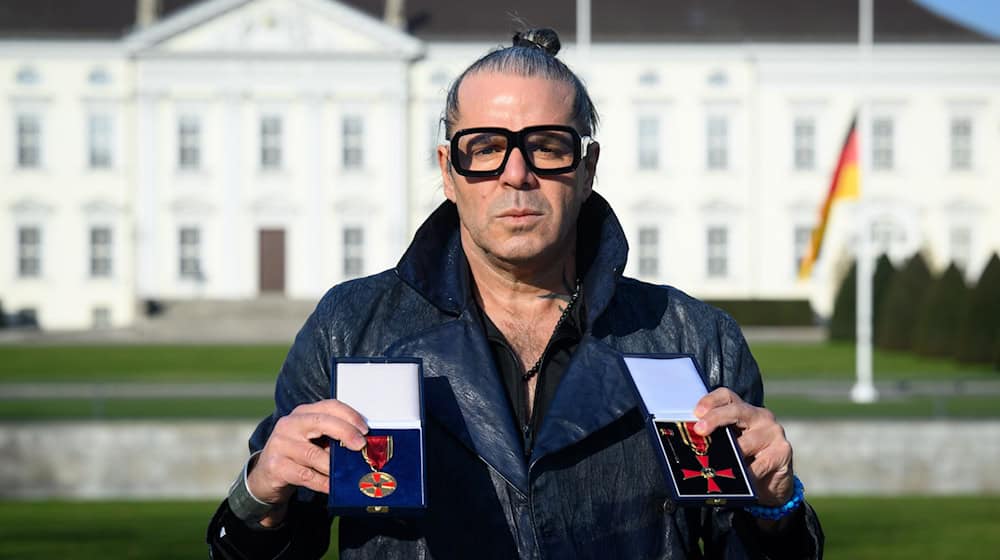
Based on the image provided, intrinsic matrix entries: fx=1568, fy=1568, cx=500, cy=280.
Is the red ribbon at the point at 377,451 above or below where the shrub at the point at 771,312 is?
above

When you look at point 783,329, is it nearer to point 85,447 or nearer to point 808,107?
point 808,107

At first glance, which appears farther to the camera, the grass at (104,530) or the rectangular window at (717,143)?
the rectangular window at (717,143)

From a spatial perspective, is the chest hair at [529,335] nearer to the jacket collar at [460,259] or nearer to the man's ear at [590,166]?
the jacket collar at [460,259]

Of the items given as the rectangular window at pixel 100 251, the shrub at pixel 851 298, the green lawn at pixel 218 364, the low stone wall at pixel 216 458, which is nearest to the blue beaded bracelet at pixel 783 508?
the low stone wall at pixel 216 458

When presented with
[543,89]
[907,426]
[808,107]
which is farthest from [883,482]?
[808,107]

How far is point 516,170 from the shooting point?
8.38 feet

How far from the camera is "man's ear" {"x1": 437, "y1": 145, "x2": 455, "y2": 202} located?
2.75m

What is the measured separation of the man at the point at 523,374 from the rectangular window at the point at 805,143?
4651cm

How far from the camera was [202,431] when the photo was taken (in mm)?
12930

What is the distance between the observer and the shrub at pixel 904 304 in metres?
33.6

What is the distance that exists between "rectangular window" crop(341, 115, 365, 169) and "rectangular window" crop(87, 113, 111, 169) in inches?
283

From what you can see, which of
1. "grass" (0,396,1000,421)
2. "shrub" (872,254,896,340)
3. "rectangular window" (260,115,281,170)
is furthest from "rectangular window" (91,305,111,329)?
"grass" (0,396,1000,421)

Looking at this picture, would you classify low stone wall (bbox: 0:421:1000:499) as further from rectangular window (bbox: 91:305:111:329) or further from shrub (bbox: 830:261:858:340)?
rectangular window (bbox: 91:305:111:329)

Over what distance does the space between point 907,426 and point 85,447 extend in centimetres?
686
